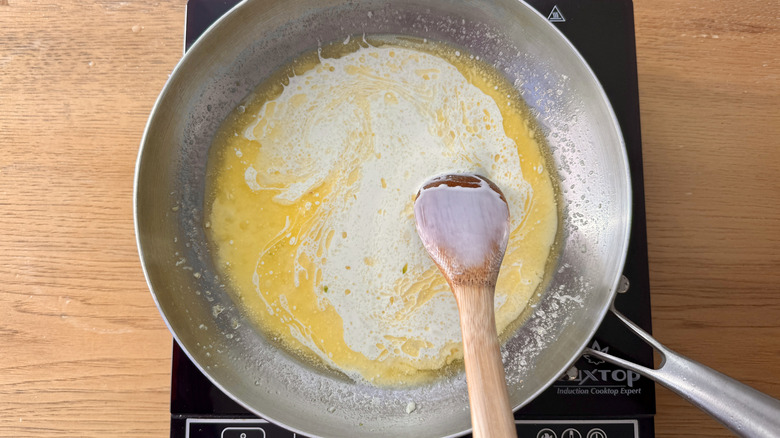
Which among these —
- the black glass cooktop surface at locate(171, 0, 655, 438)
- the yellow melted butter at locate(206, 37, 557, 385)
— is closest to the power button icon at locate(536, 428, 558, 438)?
the black glass cooktop surface at locate(171, 0, 655, 438)

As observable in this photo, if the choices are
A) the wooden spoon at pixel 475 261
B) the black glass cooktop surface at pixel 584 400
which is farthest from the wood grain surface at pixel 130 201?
the wooden spoon at pixel 475 261

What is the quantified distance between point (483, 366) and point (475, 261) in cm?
16

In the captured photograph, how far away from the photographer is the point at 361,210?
96 cm

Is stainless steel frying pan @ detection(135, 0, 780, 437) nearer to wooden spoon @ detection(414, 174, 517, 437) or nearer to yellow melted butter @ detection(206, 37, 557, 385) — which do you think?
yellow melted butter @ detection(206, 37, 557, 385)

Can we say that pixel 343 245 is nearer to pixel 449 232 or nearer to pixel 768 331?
pixel 449 232

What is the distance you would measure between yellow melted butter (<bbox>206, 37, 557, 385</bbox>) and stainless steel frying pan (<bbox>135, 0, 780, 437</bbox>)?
0.12ft

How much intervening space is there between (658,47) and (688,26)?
8 cm

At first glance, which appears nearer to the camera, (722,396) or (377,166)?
(722,396)

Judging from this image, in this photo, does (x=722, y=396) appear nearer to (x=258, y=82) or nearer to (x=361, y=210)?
(x=361, y=210)

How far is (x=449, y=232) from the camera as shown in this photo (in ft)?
2.65

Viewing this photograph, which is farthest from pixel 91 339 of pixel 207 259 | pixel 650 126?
pixel 650 126

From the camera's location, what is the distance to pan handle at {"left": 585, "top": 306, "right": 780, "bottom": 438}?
2.10ft

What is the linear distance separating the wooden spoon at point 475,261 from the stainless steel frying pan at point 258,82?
190mm

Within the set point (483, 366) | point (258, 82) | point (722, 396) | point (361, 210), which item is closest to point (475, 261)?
point (483, 366)
